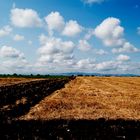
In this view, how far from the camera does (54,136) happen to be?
41.9 feet

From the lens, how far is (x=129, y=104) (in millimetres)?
24312

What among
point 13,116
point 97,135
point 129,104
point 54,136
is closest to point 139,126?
point 97,135

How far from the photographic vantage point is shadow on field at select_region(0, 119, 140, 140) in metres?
12.7

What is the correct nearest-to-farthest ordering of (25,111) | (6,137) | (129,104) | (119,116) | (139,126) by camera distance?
(6,137) < (139,126) < (119,116) < (25,111) < (129,104)

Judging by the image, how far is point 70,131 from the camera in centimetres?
1355

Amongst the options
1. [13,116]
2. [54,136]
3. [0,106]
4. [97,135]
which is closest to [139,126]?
[97,135]

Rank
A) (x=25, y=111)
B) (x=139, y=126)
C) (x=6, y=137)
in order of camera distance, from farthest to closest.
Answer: (x=25, y=111) < (x=139, y=126) < (x=6, y=137)

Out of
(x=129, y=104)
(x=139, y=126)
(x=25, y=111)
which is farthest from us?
(x=129, y=104)

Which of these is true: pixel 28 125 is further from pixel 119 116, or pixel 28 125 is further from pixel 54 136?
pixel 119 116

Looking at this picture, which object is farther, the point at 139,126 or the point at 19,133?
the point at 139,126

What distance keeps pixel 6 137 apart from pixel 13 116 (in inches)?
273

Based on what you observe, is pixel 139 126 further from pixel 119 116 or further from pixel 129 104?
pixel 129 104

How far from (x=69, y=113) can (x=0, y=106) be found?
21.5ft

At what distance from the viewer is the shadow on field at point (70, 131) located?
1266cm
